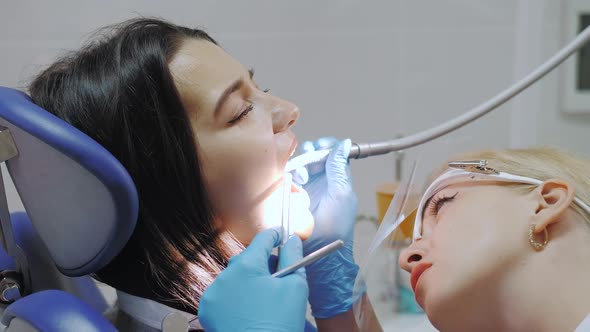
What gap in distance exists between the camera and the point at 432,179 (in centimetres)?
111

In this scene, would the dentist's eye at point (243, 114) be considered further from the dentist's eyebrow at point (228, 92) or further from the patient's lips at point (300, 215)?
the patient's lips at point (300, 215)

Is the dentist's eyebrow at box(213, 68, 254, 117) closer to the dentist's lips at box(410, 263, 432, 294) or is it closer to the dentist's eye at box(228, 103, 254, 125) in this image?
the dentist's eye at box(228, 103, 254, 125)

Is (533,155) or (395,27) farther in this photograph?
(395,27)

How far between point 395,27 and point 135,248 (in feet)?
3.79

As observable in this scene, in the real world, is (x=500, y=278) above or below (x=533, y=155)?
below

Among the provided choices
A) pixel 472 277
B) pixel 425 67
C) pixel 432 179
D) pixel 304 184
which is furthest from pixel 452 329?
pixel 425 67

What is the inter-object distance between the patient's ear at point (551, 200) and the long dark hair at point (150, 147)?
22.0 inches

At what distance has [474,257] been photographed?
3.01 ft

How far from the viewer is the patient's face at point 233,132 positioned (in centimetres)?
101

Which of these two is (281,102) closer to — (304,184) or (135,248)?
(304,184)

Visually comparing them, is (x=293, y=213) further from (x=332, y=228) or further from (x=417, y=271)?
(x=417, y=271)

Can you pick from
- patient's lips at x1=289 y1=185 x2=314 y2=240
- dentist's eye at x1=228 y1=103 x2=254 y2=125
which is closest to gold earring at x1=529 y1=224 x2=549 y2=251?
patient's lips at x1=289 y1=185 x2=314 y2=240

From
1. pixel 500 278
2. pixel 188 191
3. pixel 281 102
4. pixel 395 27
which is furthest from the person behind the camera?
pixel 395 27

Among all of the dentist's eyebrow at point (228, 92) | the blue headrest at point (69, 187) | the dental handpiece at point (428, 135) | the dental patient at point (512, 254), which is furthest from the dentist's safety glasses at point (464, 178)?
the blue headrest at point (69, 187)
